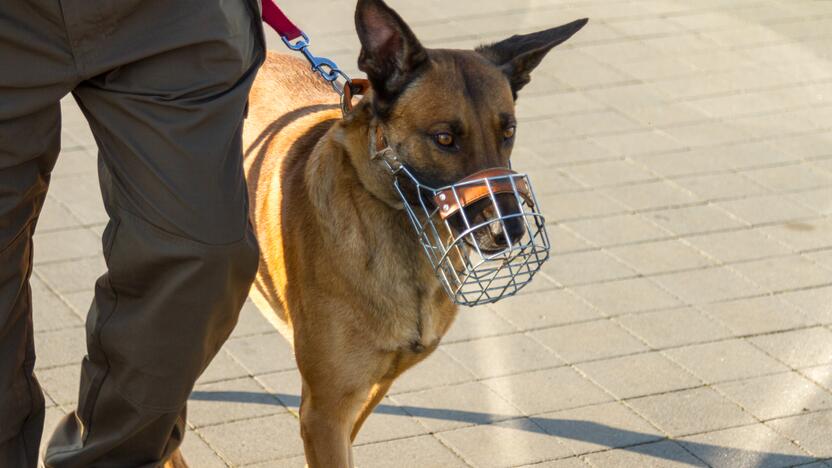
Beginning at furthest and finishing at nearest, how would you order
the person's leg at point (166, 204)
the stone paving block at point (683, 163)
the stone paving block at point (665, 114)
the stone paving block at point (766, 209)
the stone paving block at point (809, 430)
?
the stone paving block at point (665, 114), the stone paving block at point (683, 163), the stone paving block at point (766, 209), the stone paving block at point (809, 430), the person's leg at point (166, 204)

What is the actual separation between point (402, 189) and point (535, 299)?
194 cm

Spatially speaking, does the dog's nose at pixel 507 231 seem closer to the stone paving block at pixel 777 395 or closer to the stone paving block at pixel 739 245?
the stone paving block at pixel 777 395

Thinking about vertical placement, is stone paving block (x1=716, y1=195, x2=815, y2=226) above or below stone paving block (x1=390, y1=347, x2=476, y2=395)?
above

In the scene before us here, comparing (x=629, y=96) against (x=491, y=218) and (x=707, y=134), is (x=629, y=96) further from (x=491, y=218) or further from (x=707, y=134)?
(x=491, y=218)

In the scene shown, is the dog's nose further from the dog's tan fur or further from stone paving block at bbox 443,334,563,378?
stone paving block at bbox 443,334,563,378

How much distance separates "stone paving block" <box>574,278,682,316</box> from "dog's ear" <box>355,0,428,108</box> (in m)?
2.07

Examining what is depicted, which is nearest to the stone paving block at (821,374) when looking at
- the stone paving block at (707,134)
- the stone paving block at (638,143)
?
the stone paving block at (638,143)

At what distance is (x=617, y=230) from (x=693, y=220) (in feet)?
1.31

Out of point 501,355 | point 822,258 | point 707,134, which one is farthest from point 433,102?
point 707,134

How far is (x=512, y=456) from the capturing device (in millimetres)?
4172

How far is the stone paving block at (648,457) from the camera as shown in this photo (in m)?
4.18

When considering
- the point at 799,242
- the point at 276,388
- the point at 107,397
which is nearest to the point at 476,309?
the point at 276,388

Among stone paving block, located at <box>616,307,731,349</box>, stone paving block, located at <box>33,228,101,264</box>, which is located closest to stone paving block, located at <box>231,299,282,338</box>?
stone paving block, located at <box>33,228,101,264</box>

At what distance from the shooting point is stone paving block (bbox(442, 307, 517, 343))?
4953 millimetres
